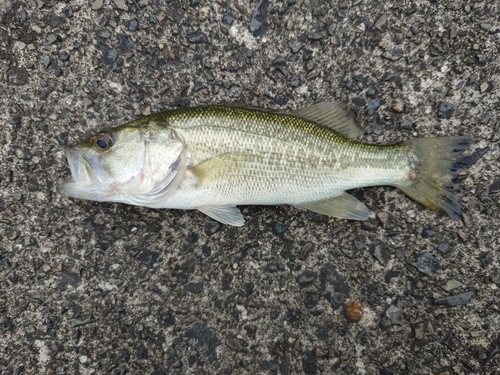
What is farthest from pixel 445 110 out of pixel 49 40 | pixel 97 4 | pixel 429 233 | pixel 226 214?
pixel 49 40

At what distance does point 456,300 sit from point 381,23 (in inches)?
82.2

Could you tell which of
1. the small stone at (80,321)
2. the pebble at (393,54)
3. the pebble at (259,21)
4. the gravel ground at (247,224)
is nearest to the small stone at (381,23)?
the gravel ground at (247,224)

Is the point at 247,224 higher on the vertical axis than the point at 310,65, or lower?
lower

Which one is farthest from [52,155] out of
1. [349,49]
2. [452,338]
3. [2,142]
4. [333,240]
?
[452,338]

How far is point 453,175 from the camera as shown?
7.93ft

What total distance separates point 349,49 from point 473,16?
912mm

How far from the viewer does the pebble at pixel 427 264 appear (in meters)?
2.48

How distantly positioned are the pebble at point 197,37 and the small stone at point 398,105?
1.49 m

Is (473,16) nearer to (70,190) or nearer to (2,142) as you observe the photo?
(70,190)

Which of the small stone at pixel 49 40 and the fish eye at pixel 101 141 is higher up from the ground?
the small stone at pixel 49 40

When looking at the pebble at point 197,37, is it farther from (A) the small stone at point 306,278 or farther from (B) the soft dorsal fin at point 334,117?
(A) the small stone at point 306,278

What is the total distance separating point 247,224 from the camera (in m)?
2.56

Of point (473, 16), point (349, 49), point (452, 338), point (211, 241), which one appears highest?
point (473, 16)

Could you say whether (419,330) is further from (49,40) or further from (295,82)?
(49,40)
